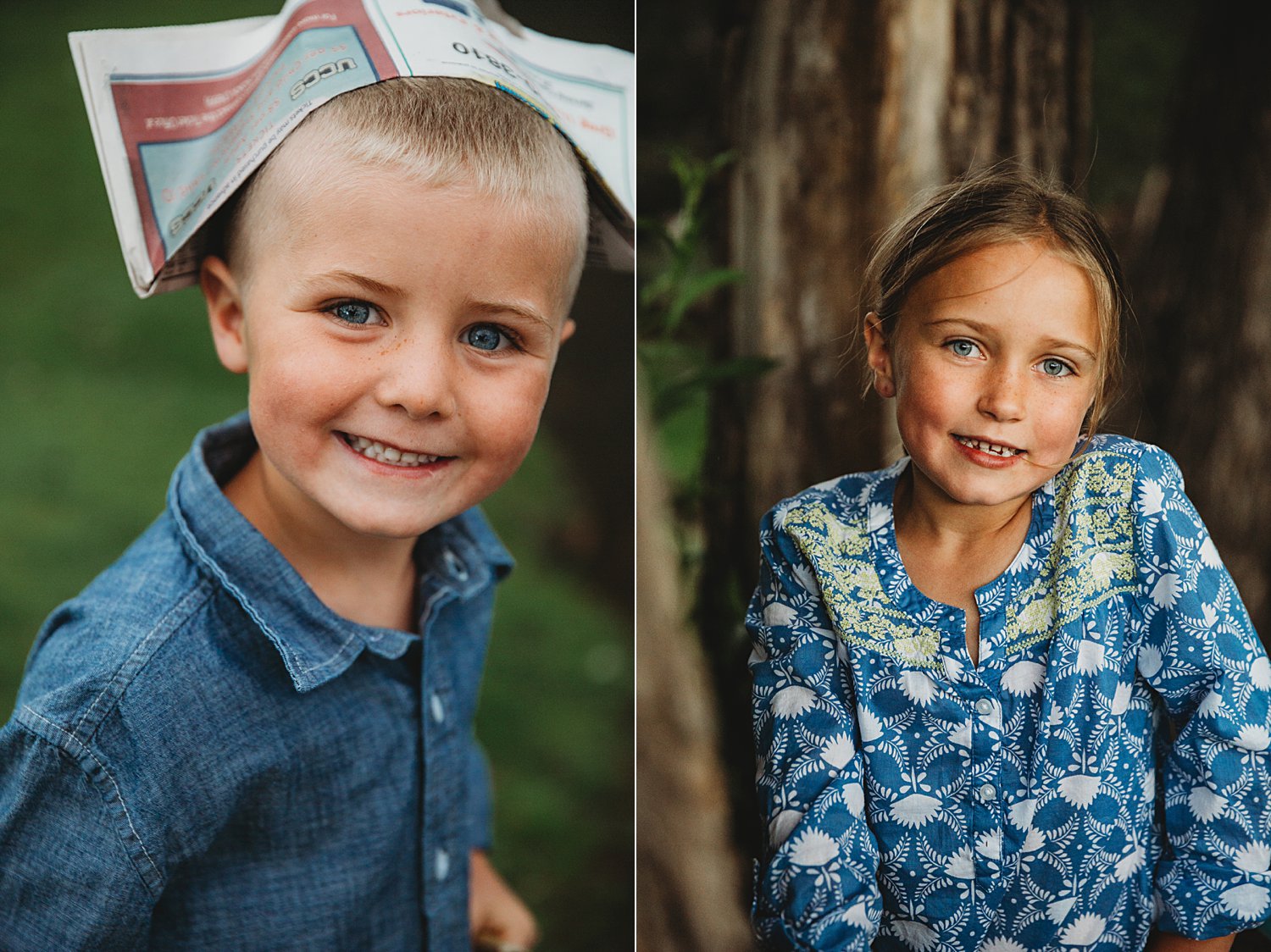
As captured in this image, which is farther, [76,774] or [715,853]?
[715,853]

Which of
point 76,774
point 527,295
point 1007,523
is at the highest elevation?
point 527,295

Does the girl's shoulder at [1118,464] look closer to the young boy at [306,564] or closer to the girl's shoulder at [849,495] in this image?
the girl's shoulder at [849,495]

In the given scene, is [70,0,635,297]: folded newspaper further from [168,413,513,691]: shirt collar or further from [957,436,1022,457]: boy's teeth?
[957,436,1022,457]: boy's teeth

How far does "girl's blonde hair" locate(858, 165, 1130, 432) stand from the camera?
111cm

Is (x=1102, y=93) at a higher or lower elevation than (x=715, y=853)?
higher

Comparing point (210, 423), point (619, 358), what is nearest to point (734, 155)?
point (619, 358)

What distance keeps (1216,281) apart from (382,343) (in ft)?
2.84

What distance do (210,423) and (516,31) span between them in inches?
20.9

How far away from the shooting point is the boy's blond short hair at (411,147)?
3.41 ft

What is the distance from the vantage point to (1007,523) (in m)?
1.15

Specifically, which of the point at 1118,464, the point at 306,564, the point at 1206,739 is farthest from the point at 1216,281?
the point at 306,564

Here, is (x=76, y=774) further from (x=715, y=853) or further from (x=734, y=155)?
(x=734, y=155)

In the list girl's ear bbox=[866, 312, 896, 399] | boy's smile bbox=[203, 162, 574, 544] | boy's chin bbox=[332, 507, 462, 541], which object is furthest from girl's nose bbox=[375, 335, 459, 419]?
girl's ear bbox=[866, 312, 896, 399]

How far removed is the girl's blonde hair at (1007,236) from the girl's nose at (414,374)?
46 cm
